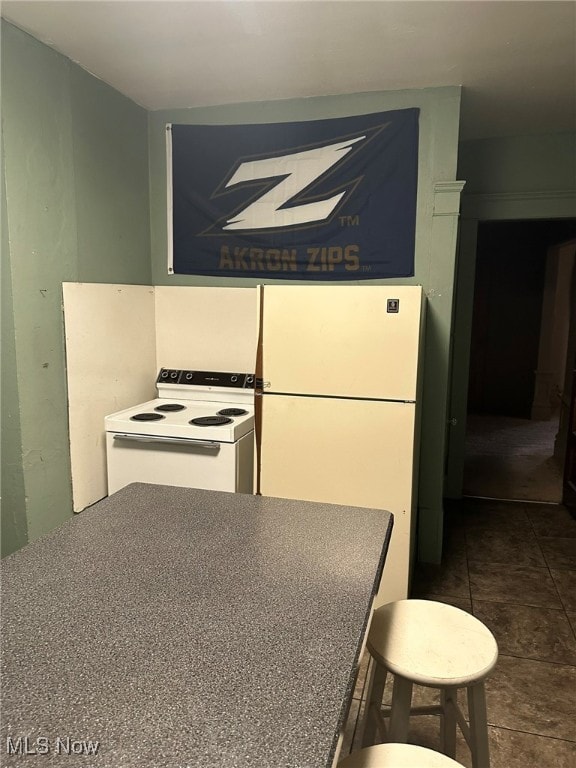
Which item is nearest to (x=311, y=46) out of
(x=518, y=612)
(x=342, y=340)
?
(x=342, y=340)

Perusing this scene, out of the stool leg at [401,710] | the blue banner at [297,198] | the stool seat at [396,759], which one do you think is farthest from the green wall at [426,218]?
the stool seat at [396,759]

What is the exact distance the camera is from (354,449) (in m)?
2.36

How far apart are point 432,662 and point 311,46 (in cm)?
228

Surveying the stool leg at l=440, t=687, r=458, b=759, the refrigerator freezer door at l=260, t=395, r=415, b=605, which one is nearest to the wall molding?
the refrigerator freezer door at l=260, t=395, r=415, b=605

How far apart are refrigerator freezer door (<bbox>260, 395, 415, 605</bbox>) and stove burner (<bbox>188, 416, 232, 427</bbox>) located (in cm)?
21

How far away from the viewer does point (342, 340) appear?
2311 millimetres

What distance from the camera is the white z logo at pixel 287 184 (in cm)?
275

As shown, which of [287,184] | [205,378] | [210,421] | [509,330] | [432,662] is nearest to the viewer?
[432,662]

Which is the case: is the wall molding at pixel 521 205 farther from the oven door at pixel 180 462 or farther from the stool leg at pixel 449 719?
the stool leg at pixel 449 719

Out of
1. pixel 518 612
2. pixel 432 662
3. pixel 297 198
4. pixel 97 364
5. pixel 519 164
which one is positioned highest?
pixel 519 164

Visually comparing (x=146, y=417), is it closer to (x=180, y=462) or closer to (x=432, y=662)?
(x=180, y=462)

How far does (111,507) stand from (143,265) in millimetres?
1904

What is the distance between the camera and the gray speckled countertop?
695 millimetres

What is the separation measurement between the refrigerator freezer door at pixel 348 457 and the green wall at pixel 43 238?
976 millimetres
